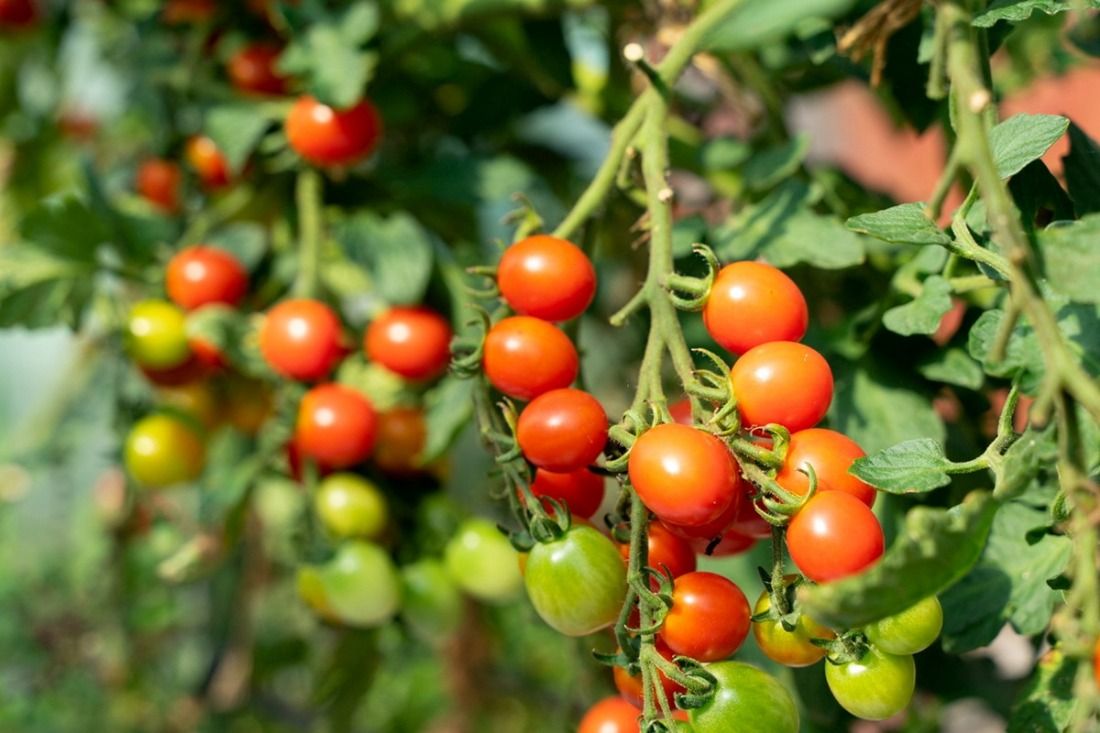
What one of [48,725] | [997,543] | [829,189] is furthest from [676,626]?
[48,725]

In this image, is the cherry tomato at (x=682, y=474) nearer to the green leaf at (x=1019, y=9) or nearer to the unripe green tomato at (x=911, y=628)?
the unripe green tomato at (x=911, y=628)

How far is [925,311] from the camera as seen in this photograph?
439 mm

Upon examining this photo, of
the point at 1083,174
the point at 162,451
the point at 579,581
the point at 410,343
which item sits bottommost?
the point at 162,451

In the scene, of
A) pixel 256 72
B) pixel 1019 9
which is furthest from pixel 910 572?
pixel 256 72

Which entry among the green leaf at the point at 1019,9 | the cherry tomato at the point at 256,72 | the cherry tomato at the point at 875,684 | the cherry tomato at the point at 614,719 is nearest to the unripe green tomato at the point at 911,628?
the cherry tomato at the point at 875,684

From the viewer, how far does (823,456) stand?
351mm

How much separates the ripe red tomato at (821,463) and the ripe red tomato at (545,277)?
0.11m

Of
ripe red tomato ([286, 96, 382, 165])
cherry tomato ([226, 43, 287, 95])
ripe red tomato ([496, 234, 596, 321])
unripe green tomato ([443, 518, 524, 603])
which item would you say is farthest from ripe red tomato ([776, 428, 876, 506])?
cherry tomato ([226, 43, 287, 95])

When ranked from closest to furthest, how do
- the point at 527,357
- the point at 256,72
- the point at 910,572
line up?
the point at 910,572 < the point at 527,357 < the point at 256,72

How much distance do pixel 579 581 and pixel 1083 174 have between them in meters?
0.28

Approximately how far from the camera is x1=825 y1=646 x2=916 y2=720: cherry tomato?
0.34 m

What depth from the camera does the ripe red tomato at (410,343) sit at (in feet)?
1.97

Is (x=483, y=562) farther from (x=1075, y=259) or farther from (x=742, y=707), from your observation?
(x=1075, y=259)

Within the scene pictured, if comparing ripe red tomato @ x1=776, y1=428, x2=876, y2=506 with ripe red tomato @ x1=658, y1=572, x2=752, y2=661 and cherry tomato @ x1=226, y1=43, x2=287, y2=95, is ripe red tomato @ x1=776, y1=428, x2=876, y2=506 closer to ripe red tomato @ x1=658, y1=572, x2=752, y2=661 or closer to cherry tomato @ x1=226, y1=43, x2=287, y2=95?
ripe red tomato @ x1=658, y1=572, x2=752, y2=661
